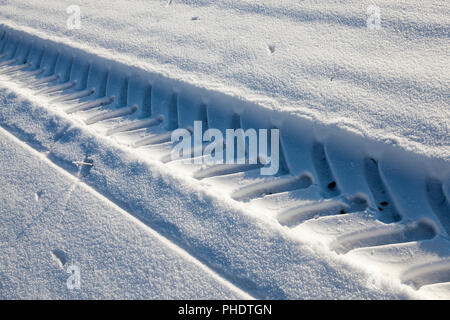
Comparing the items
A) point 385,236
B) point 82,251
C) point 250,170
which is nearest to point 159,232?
point 82,251

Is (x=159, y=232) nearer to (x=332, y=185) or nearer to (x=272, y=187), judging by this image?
(x=272, y=187)

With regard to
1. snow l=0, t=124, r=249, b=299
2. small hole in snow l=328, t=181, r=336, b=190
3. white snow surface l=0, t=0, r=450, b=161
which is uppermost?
white snow surface l=0, t=0, r=450, b=161

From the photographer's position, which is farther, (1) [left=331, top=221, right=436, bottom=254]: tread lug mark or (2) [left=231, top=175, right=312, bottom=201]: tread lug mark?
(2) [left=231, top=175, right=312, bottom=201]: tread lug mark

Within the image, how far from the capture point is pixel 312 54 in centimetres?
182

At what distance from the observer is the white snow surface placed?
4.92 feet

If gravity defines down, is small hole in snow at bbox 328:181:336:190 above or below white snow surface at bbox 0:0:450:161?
below

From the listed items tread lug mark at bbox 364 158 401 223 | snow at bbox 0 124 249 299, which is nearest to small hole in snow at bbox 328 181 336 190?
tread lug mark at bbox 364 158 401 223

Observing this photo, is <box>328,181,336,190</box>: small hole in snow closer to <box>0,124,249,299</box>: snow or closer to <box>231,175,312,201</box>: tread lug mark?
<box>231,175,312,201</box>: tread lug mark

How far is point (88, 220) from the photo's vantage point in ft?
5.10

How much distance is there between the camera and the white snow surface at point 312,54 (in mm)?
1500

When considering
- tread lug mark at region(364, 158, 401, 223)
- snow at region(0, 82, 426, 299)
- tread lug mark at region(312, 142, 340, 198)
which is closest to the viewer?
snow at region(0, 82, 426, 299)

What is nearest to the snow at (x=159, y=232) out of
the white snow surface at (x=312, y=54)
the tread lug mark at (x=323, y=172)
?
the tread lug mark at (x=323, y=172)
